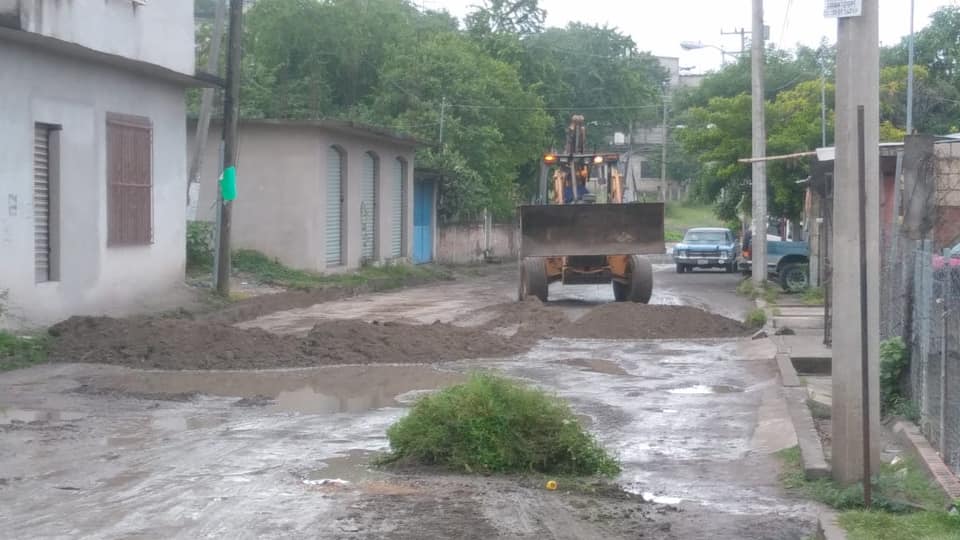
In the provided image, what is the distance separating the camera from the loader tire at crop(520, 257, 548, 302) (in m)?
25.9

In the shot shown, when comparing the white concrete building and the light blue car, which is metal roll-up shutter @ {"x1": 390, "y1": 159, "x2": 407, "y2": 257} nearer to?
the light blue car

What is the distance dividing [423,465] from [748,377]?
7367 mm

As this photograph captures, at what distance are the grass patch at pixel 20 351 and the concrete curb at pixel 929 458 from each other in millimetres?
10159

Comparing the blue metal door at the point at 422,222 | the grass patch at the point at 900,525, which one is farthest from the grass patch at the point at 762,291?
the grass patch at the point at 900,525

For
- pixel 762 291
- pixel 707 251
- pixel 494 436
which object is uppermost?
pixel 707 251

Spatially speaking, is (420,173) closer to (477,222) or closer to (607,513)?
(477,222)

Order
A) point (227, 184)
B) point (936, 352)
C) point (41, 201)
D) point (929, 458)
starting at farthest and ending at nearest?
point (227, 184) < point (41, 201) < point (936, 352) < point (929, 458)

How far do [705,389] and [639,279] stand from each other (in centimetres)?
1115

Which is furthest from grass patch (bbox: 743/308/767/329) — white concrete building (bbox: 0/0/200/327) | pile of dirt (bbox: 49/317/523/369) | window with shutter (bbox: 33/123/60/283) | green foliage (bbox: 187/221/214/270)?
green foliage (bbox: 187/221/214/270)

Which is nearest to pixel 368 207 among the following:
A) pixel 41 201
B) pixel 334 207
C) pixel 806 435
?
pixel 334 207

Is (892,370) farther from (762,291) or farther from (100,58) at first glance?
(762,291)

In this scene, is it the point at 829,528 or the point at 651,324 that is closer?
the point at 829,528

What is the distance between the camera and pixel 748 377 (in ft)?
51.9

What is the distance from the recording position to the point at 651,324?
2100 cm
